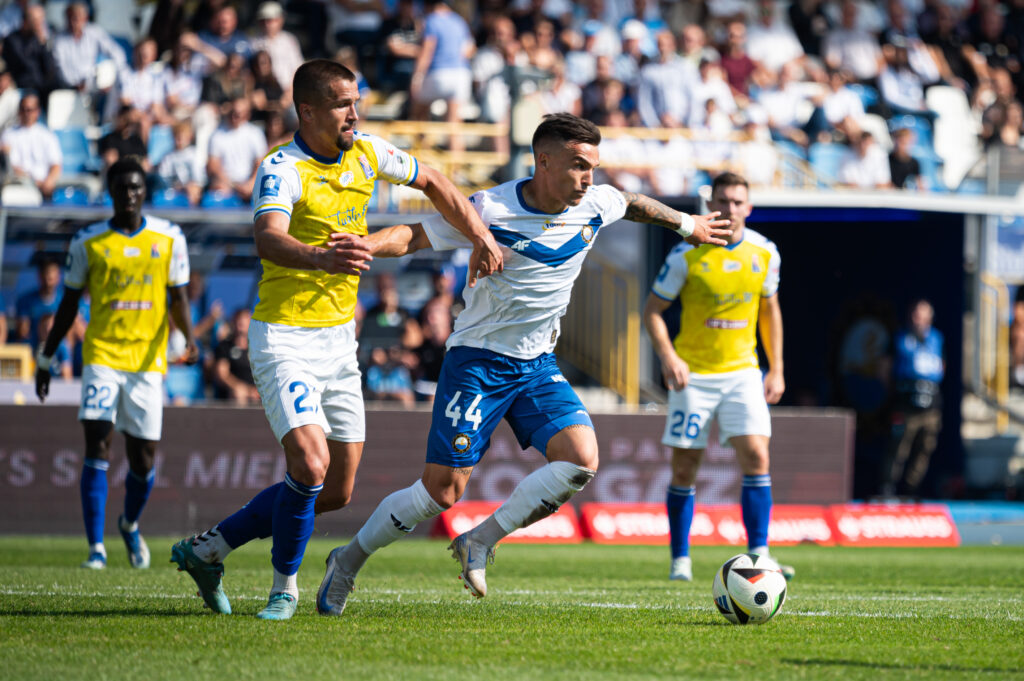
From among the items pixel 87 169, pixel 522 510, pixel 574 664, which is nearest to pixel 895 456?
pixel 87 169

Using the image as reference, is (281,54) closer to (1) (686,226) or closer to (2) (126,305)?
(2) (126,305)

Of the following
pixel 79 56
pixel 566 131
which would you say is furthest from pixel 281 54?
pixel 566 131

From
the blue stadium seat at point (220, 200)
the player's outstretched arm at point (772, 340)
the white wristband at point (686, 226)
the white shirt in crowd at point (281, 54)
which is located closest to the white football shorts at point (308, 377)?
the white wristband at point (686, 226)

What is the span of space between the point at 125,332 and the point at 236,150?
7.82m

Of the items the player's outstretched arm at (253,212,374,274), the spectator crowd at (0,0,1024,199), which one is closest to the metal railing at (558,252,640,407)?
the spectator crowd at (0,0,1024,199)

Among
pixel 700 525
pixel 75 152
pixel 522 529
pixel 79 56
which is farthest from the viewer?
pixel 79 56

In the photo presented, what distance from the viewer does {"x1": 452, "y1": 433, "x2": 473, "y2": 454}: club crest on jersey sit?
6.29 metres

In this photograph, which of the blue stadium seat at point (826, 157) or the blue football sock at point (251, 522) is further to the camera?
the blue stadium seat at point (826, 157)

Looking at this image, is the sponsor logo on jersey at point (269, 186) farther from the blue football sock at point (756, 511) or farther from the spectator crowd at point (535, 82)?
the spectator crowd at point (535, 82)

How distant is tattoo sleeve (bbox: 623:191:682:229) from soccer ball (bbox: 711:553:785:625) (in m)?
1.77

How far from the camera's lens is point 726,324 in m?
9.26

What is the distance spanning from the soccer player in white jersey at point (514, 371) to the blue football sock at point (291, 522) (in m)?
0.30

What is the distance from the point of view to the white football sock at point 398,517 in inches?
247

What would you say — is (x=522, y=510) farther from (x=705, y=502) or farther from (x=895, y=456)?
(x=895, y=456)
